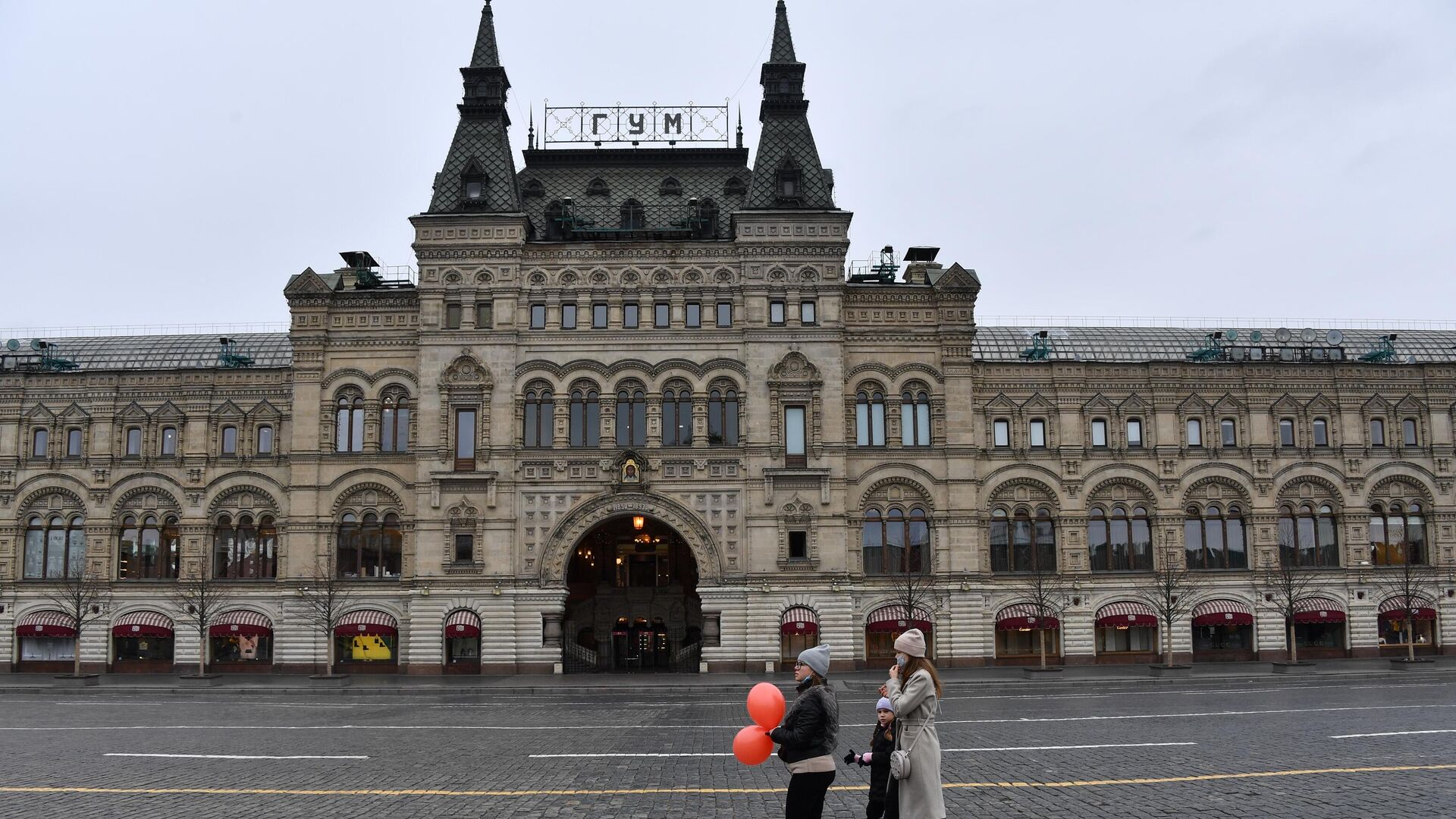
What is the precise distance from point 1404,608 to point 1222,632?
823 centimetres

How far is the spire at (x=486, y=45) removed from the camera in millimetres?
55750

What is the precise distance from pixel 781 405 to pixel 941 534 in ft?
29.3

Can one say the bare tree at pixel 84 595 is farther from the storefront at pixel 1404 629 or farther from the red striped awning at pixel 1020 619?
the storefront at pixel 1404 629

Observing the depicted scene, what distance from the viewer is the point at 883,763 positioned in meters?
13.2

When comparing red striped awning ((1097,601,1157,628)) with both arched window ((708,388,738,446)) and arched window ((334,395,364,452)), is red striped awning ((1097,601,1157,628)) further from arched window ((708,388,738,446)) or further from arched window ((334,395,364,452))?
arched window ((334,395,364,452))

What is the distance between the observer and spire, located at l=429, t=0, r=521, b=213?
172ft

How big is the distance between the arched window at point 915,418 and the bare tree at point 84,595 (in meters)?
35.7

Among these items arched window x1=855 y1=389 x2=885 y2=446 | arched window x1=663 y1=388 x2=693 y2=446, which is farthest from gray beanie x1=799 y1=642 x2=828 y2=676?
arched window x1=855 y1=389 x2=885 y2=446

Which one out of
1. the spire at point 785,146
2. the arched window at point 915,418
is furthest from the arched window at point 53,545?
the arched window at point 915,418

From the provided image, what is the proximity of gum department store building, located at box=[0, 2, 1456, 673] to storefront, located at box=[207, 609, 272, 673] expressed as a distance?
112 mm

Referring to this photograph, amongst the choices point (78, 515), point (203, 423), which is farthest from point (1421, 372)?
point (78, 515)

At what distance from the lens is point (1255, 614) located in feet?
173

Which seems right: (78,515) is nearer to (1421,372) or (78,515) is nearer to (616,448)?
(616,448)

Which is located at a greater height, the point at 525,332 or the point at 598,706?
the point at 525,332
